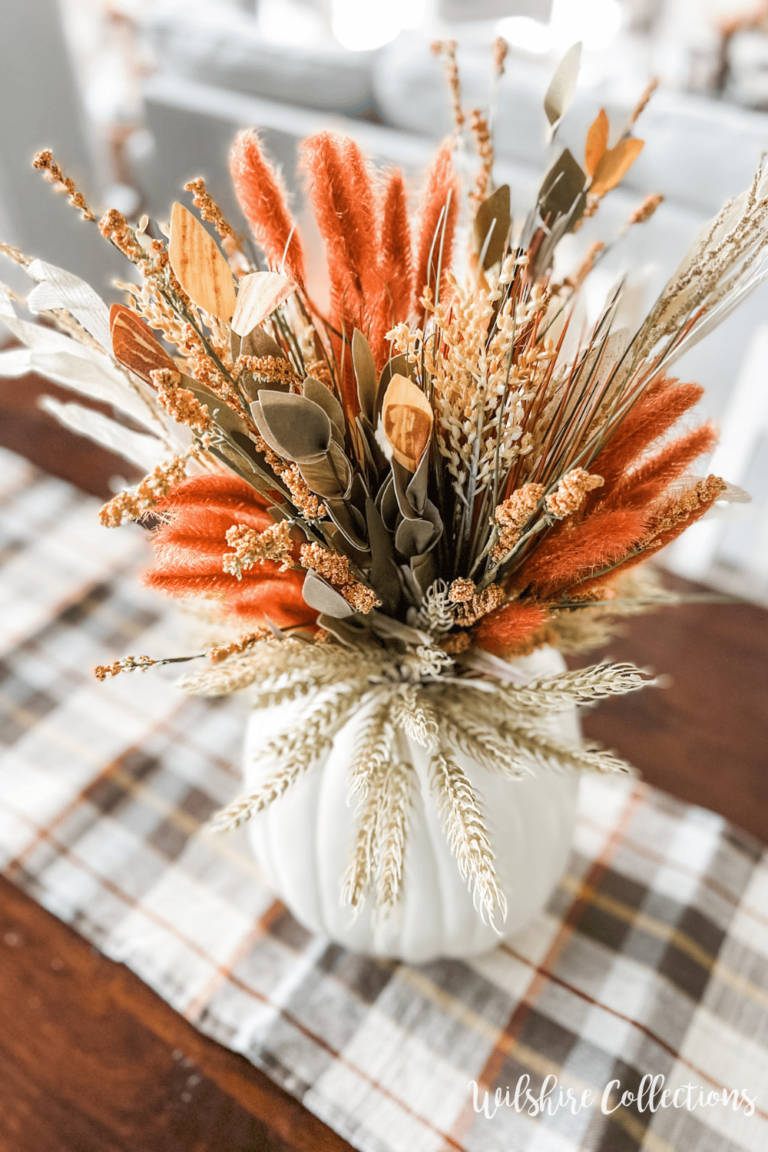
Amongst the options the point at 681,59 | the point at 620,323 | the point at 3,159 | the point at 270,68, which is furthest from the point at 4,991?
the point at 681,59

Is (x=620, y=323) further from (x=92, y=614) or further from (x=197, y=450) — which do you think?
(x=92, y=614)

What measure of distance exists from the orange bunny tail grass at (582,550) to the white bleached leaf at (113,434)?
0.69 feet

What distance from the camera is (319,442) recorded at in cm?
32

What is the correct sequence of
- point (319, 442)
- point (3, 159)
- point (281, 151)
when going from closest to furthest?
point (319, 442) → point (281, 151) → point (3, 159)

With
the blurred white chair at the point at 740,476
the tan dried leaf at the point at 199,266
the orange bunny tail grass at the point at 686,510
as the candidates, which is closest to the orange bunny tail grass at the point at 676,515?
the orange bunny tail grass at the point at 686,510

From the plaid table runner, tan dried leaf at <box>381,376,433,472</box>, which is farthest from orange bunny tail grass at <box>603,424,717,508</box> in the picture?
the plaid table runner

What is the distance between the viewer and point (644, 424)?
0.35 meters

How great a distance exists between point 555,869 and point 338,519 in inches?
11.6

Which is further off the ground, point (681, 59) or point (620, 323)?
point (681, 59)

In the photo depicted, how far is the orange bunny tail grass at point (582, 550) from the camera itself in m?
0.34

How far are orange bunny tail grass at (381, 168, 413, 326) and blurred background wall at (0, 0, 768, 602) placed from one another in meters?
0.13

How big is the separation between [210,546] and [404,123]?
6.12ft

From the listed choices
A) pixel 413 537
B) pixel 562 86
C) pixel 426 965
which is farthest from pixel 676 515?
pixel 426 965

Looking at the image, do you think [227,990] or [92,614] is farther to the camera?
[92,614]
